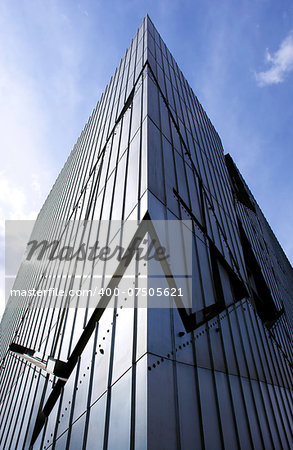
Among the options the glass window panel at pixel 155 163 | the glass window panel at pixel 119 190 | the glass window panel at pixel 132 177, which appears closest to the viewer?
the glass window panel at pixel 155 163

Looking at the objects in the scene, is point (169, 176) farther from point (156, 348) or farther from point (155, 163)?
point (156, 348)

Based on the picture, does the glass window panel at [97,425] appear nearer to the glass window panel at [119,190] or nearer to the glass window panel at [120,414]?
the glass window panel at [120,414]

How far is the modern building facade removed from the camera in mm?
3783

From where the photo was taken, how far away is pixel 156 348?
391 centimetres

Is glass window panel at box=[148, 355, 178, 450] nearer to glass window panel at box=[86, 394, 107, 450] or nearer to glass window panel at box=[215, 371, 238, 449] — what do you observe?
glass window panel at box=[86, 394, 107, 450]

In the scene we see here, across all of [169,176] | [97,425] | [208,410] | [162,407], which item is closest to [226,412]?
[208,410]

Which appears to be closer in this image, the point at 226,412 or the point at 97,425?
the point at 97,425

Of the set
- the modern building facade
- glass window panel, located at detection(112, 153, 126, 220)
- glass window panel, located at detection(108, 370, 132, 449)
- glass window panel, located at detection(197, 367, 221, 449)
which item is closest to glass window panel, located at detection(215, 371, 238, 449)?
the modern building facade

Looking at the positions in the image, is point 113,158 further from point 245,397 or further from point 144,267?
point 245,397

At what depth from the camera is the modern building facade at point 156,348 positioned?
378 cm

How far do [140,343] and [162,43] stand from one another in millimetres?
17013

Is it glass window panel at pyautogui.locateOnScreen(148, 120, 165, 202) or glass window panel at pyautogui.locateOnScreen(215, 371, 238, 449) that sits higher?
glass window panel at pyautogui.locateOnScreen(148, 120, 165, 202)

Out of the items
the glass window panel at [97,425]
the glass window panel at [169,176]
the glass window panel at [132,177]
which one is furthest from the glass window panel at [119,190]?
the glass window panel at [97,425]

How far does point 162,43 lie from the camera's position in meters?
15.8
